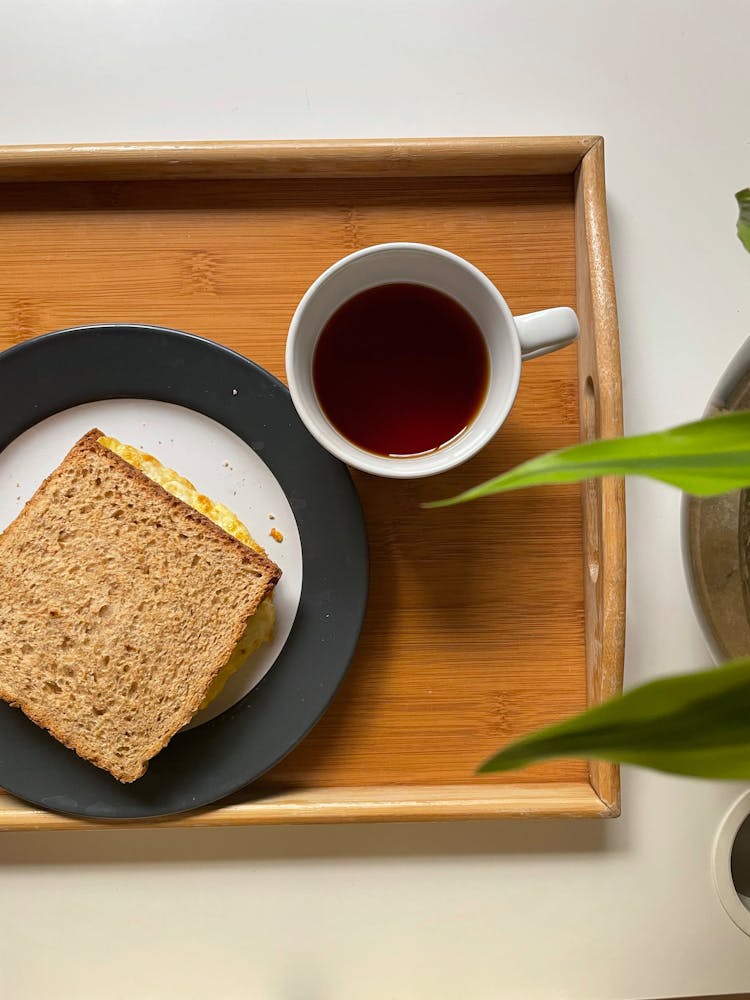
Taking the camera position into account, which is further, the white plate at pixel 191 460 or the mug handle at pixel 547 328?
the white plate at pixel 191 460

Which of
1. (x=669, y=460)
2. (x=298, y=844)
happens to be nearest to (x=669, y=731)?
(x=669, y=460)

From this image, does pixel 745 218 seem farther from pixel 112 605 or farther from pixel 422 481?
pixel 112 605

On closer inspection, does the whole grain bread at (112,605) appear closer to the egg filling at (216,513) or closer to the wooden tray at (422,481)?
the egg filling at (216,513)

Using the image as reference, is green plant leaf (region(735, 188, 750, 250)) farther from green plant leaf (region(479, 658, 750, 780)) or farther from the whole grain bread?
the whole grain bread

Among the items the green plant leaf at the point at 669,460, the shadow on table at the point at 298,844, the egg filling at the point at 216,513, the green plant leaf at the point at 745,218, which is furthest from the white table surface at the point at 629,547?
the green plant leaf at the point at 669,460

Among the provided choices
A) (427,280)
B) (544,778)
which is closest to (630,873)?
(544,778)

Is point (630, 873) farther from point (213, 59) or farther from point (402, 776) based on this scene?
point (213, 59)
